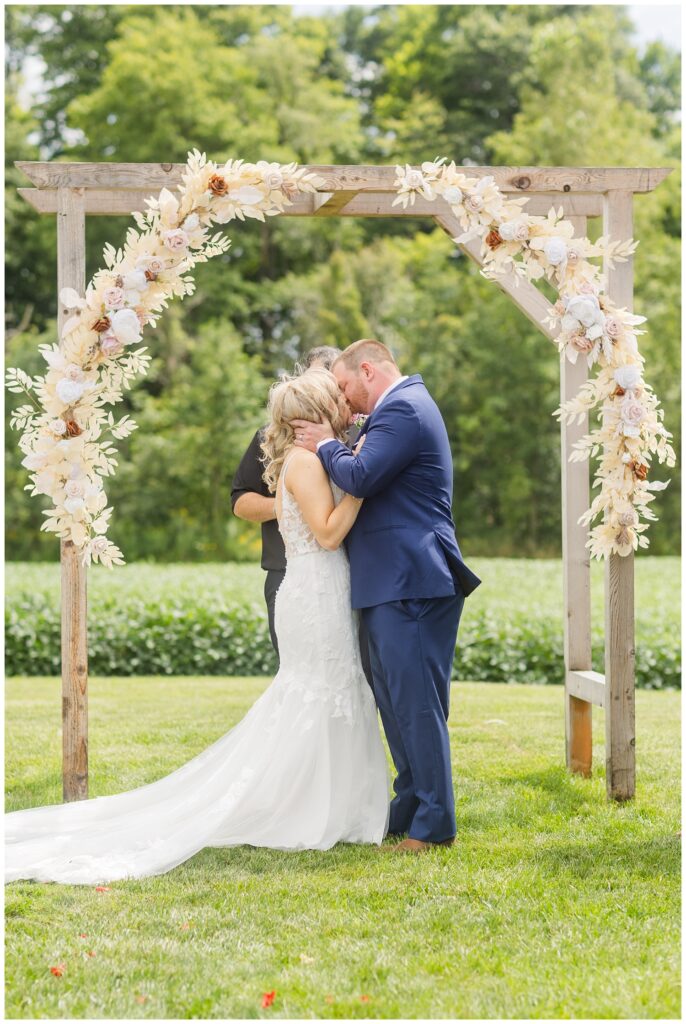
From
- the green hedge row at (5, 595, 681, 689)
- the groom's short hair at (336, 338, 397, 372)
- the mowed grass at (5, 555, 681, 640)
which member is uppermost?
the groom's short hair at (336, 338, 397, 372)

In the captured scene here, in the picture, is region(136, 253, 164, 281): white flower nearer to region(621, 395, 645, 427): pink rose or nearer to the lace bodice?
the lace bodice

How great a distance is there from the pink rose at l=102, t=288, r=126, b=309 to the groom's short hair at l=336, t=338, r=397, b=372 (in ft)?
3.27

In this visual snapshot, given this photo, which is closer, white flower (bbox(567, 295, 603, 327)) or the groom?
the groom

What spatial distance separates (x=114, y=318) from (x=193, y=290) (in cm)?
36

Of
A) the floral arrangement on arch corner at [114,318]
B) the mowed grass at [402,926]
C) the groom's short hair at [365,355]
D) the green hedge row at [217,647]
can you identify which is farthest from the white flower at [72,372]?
the green hedge row at [217,647]

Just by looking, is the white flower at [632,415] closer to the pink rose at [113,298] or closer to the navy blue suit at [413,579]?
the navy blue suit at [413,579]

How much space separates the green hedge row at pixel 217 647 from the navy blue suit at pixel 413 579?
6031 millimetres

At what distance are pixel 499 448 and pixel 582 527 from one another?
1790 centimetres

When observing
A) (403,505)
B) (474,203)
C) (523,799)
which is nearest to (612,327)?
(474,203)

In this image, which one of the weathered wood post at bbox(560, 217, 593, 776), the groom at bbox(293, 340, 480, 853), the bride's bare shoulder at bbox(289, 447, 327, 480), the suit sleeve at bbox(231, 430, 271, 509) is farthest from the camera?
the weathered wood post at bbox(560, 217, 593, 776)

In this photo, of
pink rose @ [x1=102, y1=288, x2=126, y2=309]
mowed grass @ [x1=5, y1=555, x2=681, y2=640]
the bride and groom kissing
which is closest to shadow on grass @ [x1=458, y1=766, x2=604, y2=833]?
the bride and groom kissing

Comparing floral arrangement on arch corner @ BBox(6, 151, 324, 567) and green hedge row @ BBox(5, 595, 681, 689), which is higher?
floral arrangement on arch corner @ BBox(6, 151, 324, 567)

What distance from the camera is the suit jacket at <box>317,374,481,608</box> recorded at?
456 centimetres

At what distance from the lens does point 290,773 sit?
4750 millimetres
